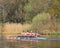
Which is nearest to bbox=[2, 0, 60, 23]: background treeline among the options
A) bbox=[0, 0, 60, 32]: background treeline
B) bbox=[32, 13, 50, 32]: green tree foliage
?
bbox=[0, 0, 60, 32]: background treeline

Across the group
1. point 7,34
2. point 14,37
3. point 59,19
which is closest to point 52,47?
point 14,37

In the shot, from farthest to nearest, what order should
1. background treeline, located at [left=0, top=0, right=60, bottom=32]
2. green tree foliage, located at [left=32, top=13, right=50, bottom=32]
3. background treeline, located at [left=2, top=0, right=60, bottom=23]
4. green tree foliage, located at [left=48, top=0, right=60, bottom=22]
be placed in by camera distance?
green tree foliage, located at [left=48, top=0, right=60, bottom=22] < background treeline, located at [left=2, top=0, right=60, bottom=23] < background treeline, located at [left=0, top=0, right=60, bottom=32] < green tree foliage, located at [left=32, top=13, right=50, bottom=32]

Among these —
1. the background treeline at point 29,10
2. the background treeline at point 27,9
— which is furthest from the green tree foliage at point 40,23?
the background treeline at point 27,9

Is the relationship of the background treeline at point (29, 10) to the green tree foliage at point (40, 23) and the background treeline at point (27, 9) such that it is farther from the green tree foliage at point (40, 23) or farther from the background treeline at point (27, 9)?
the green tree foliage at point (40, 23)

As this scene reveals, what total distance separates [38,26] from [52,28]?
2.83 metres

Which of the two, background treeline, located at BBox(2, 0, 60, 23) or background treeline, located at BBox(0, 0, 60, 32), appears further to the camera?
background treeline, located at BBox(2, 0, 60, 23)

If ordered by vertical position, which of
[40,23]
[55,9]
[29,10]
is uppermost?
[55,9]

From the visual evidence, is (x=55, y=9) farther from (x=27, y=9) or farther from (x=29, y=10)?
(x=27, y=9)

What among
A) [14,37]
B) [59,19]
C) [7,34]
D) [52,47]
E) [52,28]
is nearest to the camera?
[52,47]

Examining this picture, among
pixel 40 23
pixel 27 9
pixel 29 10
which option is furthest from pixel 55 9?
pixel 40 23

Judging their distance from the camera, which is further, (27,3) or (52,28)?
(27,3)

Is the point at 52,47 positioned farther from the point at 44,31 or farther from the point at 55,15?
the point at 55,15

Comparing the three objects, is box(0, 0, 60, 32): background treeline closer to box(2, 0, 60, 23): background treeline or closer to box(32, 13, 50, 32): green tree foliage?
box(2, 0, 60, 23): background treeline

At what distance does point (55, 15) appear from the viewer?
50375 mm
